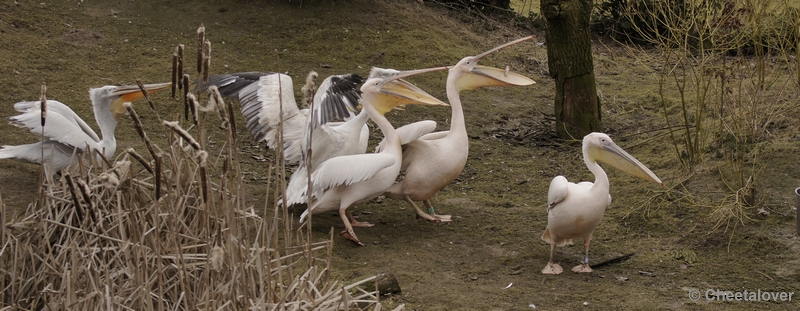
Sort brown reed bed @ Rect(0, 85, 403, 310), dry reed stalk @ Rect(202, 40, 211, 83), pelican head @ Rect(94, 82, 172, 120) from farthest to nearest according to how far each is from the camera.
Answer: pelican head @ Rect(94, 82, 172, 120), brown reed bed @ Rect(0, 85, 403, 310), dry reed stalk @ Rect(202, 40, 211, 83)

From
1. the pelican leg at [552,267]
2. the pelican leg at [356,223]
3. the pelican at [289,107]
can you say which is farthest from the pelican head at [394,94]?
the pelican leg at [552,267]

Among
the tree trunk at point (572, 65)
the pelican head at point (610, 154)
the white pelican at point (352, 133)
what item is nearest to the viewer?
the pelican head at point (610, 154)

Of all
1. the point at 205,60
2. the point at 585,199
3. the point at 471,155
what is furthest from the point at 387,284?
Result: the point at 471,155

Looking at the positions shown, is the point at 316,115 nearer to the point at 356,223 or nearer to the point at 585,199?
the point at 356,223

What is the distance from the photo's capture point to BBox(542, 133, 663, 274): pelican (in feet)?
12.9

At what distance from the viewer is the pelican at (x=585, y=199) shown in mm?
3928

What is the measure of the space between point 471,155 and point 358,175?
175 cm

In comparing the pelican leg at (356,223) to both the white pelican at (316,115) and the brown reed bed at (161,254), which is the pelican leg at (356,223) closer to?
the white pelican at (316,115)

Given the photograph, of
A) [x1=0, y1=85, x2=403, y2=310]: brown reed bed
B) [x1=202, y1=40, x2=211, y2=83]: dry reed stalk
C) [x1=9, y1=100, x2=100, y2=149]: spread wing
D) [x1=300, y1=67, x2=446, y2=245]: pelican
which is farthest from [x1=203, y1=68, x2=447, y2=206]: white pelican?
[x1=202, y1=40, x2=211, y2=83]: dry reed stalk

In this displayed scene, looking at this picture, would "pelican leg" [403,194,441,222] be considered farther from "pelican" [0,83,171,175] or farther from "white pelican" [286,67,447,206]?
"pelican" [0,83,171,175]

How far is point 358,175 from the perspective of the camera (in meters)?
4.33

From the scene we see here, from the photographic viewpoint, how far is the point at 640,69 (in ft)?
26.7

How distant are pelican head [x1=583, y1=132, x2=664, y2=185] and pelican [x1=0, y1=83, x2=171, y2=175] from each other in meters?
2.27

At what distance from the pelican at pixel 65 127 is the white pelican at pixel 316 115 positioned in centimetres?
82
